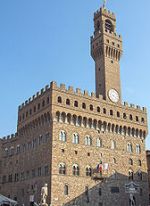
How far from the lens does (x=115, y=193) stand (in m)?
50.0

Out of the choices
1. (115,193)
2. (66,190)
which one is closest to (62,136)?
(66,190)

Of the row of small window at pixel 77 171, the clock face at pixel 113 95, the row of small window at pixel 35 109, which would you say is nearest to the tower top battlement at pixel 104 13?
the clock face at pixel 113 95

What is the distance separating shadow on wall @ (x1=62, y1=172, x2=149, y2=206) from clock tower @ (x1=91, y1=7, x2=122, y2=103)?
506 inches

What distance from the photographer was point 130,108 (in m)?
55.8

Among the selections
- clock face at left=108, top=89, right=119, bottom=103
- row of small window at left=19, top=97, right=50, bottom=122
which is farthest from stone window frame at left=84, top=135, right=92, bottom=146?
clock face at left=108, top=89, right=119, bottom=103

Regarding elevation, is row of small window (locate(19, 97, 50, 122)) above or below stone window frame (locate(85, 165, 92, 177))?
above

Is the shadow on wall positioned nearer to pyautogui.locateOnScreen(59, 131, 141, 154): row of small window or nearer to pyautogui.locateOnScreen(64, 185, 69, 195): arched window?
pyautogui.locateOnScreen(64, 185, 69, 195): arched window

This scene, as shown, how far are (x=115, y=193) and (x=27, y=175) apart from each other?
13705mm

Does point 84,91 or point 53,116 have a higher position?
point 84,91

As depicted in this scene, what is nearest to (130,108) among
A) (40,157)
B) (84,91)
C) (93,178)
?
(84,91)

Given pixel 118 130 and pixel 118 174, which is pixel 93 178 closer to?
pixel 118 174

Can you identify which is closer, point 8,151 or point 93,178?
point 93,178

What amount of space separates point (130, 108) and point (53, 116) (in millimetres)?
15745

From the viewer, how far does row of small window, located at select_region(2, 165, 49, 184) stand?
45831 mm
